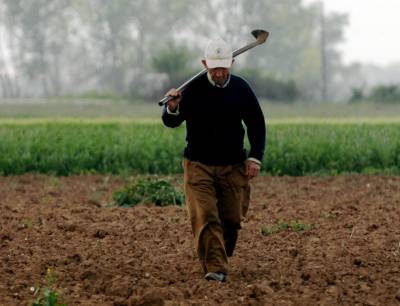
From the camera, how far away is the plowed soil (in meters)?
7.35

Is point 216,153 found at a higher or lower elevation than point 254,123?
lower

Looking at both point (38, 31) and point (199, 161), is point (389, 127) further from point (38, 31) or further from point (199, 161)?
point (38, 31)

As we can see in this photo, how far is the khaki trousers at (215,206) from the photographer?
25.7 feet

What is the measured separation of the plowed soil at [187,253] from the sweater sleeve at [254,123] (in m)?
0.96

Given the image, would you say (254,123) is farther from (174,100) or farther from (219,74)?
(174,100)

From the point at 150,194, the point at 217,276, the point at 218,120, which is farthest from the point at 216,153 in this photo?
the point at 150,194

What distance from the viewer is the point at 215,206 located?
25.9 ft

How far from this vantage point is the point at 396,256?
8883mm

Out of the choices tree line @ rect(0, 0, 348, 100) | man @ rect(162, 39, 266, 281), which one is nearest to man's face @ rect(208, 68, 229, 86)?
man @ rect(162, 39, 266, 281)

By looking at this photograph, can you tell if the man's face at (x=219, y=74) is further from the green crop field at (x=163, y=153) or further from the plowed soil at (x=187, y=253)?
the green crop field at (x=163, y=153)

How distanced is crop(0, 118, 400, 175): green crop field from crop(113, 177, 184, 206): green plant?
4.25 meters

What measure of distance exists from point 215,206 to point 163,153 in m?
10.3

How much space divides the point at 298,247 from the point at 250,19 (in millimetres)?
74939

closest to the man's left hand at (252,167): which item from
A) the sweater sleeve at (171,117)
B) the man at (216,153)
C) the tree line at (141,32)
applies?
the man at (216,153)
